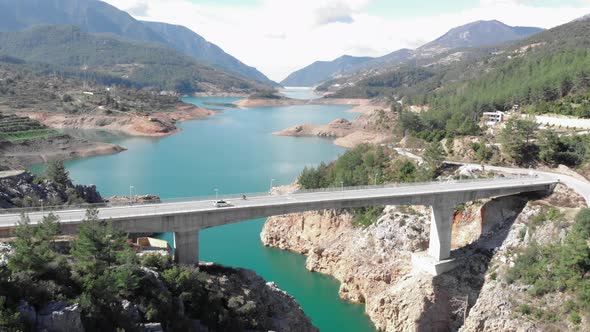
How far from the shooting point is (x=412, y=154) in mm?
50156

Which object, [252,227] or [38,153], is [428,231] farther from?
[38,153]

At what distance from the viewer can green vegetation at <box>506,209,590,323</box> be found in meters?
25.9

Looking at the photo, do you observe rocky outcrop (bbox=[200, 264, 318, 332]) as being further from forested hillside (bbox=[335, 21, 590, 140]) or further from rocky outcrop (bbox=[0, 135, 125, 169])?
rocky outcrop (bbox=[0, 135, 125, 169])

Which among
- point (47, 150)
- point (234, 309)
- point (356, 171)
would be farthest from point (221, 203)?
point (47, 150)

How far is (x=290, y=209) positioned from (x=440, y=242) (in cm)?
1125

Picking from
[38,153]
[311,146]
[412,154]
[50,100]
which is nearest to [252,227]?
[412,154]

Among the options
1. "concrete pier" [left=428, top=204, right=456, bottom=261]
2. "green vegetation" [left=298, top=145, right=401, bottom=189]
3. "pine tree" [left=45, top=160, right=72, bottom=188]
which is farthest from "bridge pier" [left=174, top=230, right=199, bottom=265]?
"green vegetation" [left=298, top=145, right=401, bottom=189]

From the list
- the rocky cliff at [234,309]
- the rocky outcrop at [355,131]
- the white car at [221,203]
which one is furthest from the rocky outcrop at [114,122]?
the rocky cliff at [234,309]

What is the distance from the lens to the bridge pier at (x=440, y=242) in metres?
32.6

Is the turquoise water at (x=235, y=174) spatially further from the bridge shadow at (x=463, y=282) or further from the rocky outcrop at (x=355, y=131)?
the bridge shadow at (x=463, y=282)

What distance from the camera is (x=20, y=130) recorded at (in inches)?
3209

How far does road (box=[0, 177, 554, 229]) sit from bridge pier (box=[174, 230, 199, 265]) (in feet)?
4.36

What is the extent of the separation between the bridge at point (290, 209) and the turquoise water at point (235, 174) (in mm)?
8041

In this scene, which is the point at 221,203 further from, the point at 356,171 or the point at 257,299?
the point at 356,171
